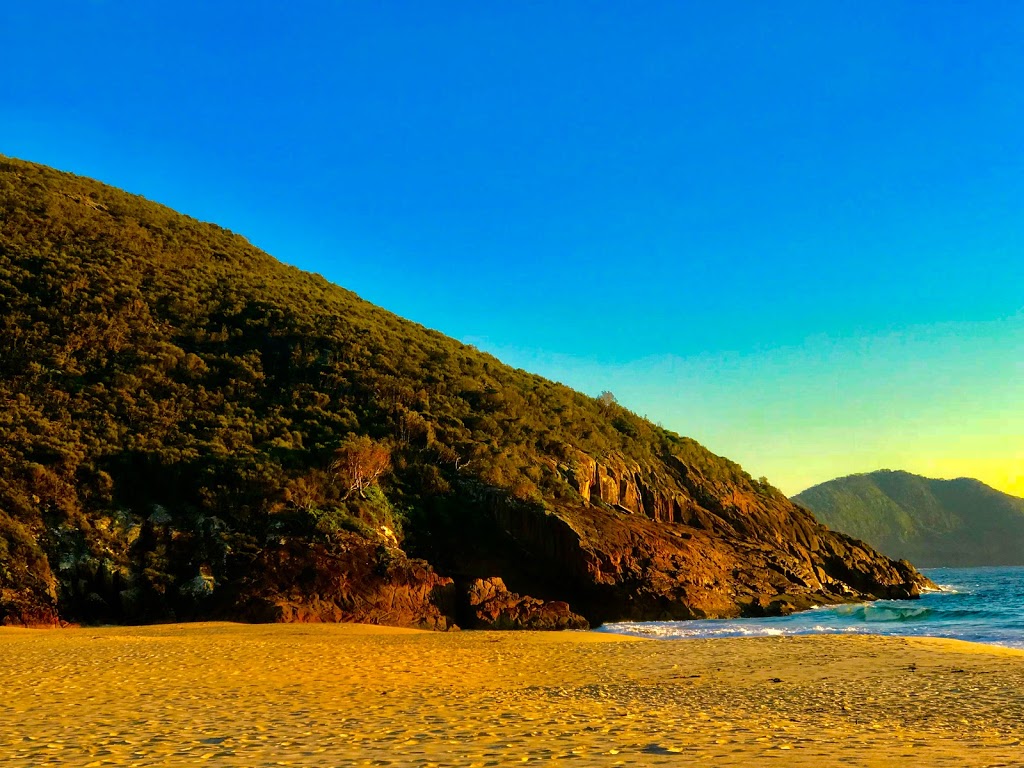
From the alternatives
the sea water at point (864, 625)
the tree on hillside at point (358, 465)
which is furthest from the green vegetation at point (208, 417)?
the sea water at point (864, 625)

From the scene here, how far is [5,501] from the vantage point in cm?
2916

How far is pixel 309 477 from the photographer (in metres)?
34.7

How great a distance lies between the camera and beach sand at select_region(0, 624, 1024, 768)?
727cm

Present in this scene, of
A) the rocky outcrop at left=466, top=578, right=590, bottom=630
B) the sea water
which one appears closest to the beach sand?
the sea water

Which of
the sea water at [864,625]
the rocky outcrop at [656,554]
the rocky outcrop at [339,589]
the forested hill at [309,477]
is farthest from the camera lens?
the rocky outcrop at [656,554]

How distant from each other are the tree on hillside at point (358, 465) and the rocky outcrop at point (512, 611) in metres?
8.04

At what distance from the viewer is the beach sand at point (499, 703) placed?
727cm

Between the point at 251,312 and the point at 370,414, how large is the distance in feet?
52.2

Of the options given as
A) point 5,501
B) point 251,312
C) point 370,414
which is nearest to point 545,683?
point 5,501

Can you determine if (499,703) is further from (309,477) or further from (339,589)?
(309,477)

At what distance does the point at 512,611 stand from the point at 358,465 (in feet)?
34.7

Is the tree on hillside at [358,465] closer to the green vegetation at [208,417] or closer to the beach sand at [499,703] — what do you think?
the green vegetation at [208,417]

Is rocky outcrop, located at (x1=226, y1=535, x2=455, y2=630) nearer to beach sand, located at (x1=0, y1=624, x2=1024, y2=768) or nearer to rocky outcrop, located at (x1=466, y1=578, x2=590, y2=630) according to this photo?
rocky outcrop, located at (x1=466, y1=578, x2=590, y2=630)

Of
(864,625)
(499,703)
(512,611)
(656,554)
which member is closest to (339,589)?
(512,611)
